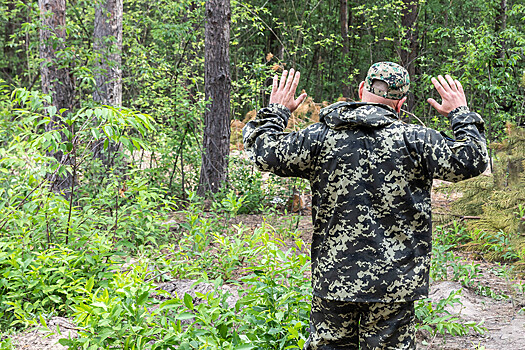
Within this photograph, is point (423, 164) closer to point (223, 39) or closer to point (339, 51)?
point (223, 39)

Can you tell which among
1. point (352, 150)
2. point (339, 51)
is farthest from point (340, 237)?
point (339, 51)

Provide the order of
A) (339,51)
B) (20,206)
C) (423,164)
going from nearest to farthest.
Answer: (423,164), (20,206), (339,51)

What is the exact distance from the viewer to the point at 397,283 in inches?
102

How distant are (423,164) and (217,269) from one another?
2.94 metres

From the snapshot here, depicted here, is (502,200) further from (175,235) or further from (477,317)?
(175,235)

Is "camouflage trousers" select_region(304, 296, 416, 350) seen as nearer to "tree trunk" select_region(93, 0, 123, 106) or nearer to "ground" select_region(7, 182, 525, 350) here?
"ground" select_region(7, 182, 525, 350)

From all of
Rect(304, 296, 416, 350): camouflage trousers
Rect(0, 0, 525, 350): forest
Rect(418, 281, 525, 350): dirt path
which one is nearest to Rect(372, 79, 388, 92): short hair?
Rect(304, 296, 416, 350): camouflage trousers

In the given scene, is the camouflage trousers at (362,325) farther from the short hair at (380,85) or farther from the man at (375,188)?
the short hair at (380,85)

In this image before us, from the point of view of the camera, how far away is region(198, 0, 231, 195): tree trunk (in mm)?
8641

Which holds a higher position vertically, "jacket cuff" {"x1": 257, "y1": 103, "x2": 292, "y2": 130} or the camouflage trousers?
"jacket cuff" {"x1": 257, "y1": 103, "x2": 292, "y2": 130}

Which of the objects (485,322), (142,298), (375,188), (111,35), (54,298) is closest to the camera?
(375,188)

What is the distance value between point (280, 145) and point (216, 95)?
625cm

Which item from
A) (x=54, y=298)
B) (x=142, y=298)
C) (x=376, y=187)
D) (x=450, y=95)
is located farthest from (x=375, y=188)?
(x=54, y=298)

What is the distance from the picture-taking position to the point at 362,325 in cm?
275
